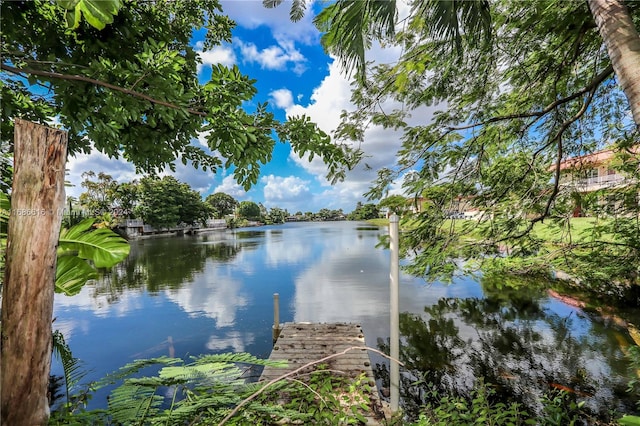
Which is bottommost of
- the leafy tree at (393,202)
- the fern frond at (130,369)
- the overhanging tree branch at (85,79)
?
the fern frond at (130,369)

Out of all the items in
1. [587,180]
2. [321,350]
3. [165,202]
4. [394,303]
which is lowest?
[321,350]

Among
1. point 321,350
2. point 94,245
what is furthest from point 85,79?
point 321,350

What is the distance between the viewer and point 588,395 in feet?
13.7

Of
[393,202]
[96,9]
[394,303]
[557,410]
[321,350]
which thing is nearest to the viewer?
[96,9]

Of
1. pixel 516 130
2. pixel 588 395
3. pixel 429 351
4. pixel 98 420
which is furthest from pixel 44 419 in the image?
pixel 588 395

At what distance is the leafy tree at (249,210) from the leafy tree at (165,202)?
40729 mm

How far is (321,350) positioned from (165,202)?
41725 mm

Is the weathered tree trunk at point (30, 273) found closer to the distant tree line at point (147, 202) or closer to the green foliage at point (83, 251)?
the green foliage at point (83, 251)

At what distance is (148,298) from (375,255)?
49.6ft

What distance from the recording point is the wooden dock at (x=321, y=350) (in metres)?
3.88

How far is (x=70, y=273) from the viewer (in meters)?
1.56

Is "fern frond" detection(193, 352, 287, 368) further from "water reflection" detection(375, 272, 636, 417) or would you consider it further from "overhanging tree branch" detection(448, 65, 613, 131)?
"overhanging tree branch" detection(448, 65, 613, 131)

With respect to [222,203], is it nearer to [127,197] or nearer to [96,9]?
[127,197]

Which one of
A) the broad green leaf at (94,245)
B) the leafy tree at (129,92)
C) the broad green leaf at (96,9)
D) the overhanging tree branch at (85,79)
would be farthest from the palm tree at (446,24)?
the broad green leaf at (94,245)
